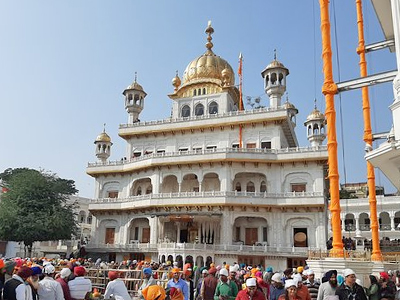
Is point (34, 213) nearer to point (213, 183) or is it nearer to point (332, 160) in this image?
point (213, 183)

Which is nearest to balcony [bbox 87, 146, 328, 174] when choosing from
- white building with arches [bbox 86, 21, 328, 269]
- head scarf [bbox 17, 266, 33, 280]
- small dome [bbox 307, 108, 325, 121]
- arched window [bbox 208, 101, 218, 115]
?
white building with arches [bbox 86, 21, 328, 269]

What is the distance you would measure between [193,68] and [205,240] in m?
18.1

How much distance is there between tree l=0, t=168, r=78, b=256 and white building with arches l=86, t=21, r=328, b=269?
10.6ft

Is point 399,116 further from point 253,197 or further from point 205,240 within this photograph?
point 205,240

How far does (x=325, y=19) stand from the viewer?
15148 millimetres

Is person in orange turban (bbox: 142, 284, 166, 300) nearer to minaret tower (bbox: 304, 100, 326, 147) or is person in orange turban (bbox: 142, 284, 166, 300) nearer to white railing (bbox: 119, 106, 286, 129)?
white railing (bbox: 119, 106, 286, 129)

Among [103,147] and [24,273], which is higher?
[103,147]

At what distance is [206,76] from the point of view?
39781 mm

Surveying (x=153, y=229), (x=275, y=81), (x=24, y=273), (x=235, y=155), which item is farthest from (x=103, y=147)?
(x=24, y=273)

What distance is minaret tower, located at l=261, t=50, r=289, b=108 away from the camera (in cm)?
3475

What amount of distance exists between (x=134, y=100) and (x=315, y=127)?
18.1 m

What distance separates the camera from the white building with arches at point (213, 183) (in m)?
30.6

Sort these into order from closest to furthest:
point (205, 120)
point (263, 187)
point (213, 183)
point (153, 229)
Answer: point (153, 229) < point (263, 187) < point (213, 183) < point (205, 120)

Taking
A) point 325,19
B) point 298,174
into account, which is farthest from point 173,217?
point 325,19
